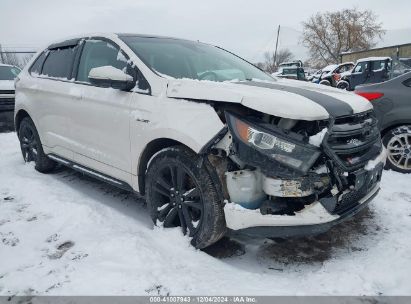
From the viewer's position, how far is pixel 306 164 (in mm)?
2400

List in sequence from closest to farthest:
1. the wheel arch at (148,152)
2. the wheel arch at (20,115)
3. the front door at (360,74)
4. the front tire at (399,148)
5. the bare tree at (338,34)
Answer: the wheel arch at (148,152) → the front tire at (399,148) → the wheel arch at (20,115) → the front door at (360,74) → the bare tree at (338,34)

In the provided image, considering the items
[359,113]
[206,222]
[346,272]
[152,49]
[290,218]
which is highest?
[152,49]

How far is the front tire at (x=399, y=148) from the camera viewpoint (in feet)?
15.4

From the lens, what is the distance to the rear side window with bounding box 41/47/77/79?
166 inches

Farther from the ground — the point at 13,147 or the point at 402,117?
the point at 402,117

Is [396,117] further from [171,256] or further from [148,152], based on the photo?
[171,256]

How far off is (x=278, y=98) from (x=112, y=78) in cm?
145

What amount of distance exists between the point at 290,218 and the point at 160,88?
146 centimetres

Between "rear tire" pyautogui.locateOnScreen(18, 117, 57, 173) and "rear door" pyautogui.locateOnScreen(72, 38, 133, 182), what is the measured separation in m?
1.13

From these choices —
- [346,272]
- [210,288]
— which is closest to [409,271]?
[346,272]

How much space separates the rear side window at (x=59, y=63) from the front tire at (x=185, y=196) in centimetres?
195

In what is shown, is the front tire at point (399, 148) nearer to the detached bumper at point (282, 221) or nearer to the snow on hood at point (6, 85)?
the detached bumper at point (282, 221)

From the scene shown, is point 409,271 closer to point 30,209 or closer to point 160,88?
point 160,88

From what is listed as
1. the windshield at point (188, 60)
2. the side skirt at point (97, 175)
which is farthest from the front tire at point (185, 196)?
the windshield at point (188, 60)
